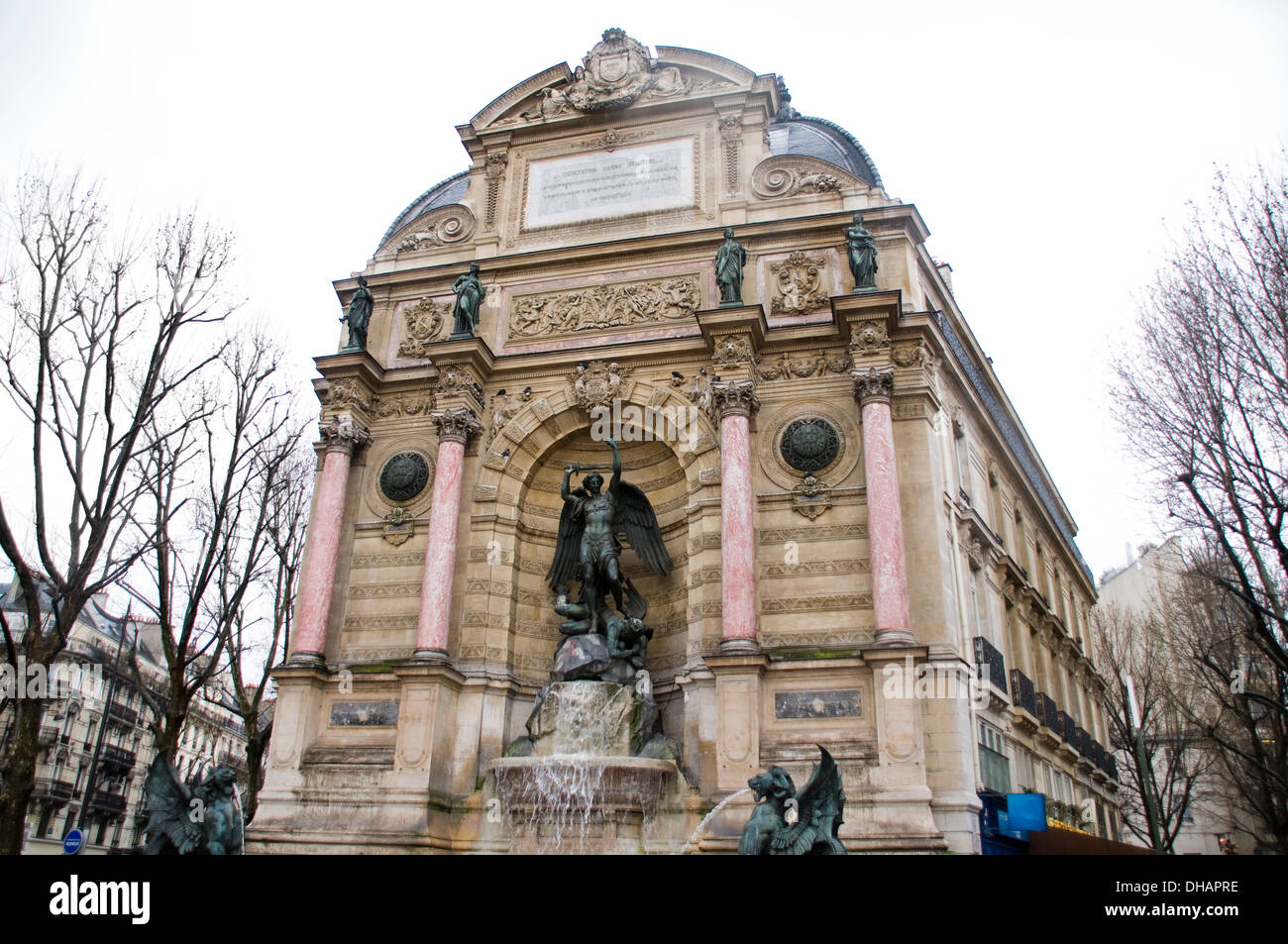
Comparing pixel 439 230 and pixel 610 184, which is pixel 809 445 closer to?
pixel 610 184

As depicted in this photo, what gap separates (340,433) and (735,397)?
7.34m

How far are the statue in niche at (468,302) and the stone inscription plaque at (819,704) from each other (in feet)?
28.1

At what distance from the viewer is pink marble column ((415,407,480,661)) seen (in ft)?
51.7

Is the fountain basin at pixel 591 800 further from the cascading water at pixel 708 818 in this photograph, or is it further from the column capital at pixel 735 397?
the column capital at pixel 735 397

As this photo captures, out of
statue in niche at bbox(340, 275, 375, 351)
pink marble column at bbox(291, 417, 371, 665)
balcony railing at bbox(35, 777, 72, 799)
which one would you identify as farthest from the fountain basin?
balcony railing at bbox(35, 777, 72, 799)

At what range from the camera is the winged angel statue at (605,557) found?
15.9m

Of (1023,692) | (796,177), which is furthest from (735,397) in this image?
(1023,692)

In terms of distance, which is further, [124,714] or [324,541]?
[124,714]

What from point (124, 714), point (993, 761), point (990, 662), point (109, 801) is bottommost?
point (993, 761)

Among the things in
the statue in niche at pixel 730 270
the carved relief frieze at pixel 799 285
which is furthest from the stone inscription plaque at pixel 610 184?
the carved relief frieze at pixel 799 285

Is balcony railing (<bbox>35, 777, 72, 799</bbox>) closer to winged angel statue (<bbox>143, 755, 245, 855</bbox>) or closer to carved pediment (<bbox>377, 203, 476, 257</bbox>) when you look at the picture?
carved pediment (<bbox>377, 203, 476, 257</bbox>)

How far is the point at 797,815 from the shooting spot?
30.9 feet
